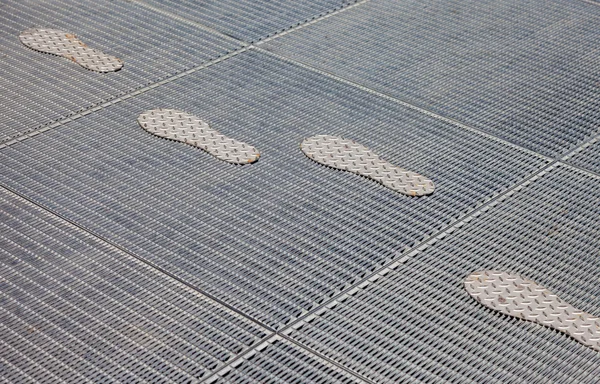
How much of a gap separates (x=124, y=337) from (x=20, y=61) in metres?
2.40

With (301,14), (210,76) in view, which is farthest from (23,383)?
(301,14)

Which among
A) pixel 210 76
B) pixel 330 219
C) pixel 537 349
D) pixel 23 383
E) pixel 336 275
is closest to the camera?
pixel 23 383

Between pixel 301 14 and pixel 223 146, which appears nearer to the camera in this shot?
pixel 223 146

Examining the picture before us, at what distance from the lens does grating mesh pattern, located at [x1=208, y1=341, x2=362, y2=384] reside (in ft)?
9.78

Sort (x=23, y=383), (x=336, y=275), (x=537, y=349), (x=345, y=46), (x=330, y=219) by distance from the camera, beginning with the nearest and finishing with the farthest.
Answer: (x=23, y=383)
(x=537, y=349)
(x=336, y=275)
(x=330, y=219)
(x=345, y=46)

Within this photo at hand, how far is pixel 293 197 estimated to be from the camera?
3.93 meters

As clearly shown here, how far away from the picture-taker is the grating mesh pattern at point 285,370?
2.98 meters

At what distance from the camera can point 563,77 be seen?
5016mm

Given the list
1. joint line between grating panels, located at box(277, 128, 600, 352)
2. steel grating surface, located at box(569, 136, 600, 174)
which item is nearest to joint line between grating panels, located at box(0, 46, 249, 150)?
joint line between grating panels, located at box(277, 128, 600, 352)

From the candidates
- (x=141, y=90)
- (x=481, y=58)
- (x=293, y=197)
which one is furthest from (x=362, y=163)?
(x=481, y=58)

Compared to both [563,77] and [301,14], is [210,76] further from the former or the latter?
[563,77]

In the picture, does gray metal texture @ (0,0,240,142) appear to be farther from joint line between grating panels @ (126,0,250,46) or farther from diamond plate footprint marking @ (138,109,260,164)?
diamond plate footprint marking @ (138,109,260,164)

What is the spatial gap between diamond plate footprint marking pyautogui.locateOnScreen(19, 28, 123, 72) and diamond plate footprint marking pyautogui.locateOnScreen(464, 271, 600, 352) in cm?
245

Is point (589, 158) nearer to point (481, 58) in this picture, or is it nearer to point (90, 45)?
point (481, 58)
